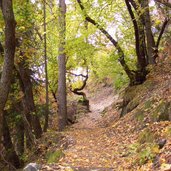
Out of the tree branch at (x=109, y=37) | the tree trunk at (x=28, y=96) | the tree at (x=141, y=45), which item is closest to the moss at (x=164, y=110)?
the tree at (x=141, y=45)

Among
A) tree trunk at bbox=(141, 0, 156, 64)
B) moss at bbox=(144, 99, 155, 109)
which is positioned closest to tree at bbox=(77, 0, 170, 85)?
tree trunk at bbox=(141, 0, 156, 64)

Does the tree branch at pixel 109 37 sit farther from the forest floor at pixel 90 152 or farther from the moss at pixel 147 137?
the moss at pixel 147 137

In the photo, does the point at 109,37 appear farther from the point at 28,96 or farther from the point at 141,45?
the point at 28,96

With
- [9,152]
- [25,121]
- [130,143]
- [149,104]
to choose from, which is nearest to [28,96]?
[25,121]

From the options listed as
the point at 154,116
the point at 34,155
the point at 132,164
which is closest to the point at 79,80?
the point at 34,155

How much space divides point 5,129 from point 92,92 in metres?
19.9

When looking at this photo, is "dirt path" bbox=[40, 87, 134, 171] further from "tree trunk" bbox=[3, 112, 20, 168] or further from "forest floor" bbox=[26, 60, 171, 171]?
A: "tree trunk" bbox=[3, 112, 20, 168]

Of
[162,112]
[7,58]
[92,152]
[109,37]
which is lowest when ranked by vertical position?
[92,152]

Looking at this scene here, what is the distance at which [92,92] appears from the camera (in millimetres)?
32062

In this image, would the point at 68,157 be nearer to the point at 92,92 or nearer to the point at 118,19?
the point at 118,19

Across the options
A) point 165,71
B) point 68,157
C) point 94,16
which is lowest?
point 68,157

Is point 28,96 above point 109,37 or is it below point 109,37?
below

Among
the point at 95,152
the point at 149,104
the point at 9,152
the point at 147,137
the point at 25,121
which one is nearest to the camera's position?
the point at 147,137

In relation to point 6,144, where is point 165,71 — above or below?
above
